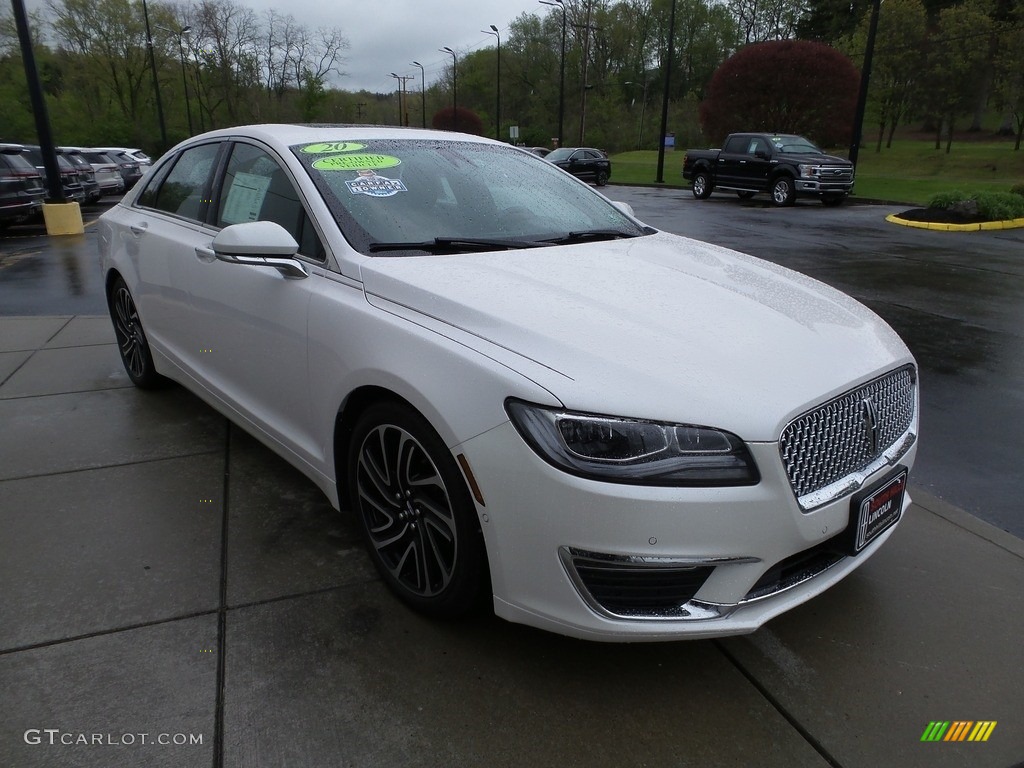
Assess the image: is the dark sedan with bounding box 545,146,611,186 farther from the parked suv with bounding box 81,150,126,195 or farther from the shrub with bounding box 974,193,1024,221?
the shrub with bounding box 974,193,1024,221

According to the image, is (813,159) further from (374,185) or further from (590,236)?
(374,185)

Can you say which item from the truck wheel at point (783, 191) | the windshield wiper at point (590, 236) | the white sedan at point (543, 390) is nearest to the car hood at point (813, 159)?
the truck wheel at point (783, 191)

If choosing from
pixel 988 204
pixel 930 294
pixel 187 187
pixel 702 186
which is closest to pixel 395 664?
pixel 187 187

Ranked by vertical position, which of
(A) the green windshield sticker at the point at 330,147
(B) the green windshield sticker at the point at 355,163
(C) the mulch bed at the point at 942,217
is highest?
(A) the green windshield sticker at the point at 330,147

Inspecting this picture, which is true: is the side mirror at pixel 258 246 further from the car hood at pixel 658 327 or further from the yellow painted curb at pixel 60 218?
the yellow painted curb at pixel 60 218

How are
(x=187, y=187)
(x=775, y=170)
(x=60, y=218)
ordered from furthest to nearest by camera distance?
(x=775, y=170), (x=60, y=218), (x=187, y=187)

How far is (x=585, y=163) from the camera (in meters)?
30.4

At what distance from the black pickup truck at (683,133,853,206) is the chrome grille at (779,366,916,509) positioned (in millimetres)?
18865

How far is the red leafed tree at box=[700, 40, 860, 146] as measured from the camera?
3250 cm

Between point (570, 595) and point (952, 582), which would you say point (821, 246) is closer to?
point (952, 582)

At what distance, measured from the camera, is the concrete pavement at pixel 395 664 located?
216 centimetres

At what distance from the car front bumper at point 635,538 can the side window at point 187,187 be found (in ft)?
8.46

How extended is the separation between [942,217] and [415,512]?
15.5 metres

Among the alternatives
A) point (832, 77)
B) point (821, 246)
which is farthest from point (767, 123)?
point (821, 246)
